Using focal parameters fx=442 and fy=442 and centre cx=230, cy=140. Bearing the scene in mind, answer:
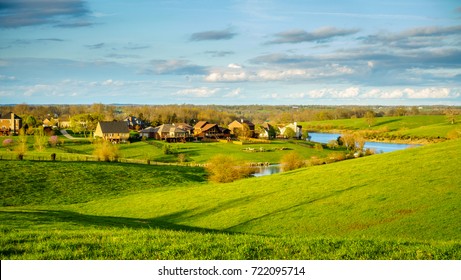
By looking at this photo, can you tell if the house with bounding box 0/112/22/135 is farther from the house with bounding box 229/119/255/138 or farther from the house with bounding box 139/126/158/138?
the house with bounding box 229/119/255/138

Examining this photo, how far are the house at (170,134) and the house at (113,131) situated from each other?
11.5 metres

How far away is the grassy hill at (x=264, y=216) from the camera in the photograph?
454 inches

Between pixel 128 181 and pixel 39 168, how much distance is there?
1299 centimetres

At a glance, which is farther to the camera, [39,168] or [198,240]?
[39,168]

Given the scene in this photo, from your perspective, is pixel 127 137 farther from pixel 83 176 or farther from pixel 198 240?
pixel 198 240

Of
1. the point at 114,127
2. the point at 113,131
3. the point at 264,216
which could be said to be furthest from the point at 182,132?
the point at 264,216

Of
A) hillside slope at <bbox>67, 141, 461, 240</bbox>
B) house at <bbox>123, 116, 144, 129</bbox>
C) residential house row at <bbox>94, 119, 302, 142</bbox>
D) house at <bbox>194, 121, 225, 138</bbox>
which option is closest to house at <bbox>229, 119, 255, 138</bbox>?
residential house row at <bbox>94, 119, 302, 142</bbox>

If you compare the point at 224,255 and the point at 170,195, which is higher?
the point at 224,255

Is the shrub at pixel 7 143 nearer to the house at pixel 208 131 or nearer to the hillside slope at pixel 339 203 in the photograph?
the house at pixel 208 131

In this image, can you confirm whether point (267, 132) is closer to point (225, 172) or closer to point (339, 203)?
→ point (225, 172)

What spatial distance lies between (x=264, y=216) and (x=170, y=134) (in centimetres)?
10961

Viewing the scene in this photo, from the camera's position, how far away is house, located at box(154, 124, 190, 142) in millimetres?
136125

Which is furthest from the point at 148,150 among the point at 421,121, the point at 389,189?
the point at 421,121

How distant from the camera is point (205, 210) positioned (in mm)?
35062
